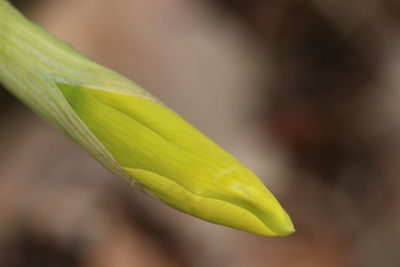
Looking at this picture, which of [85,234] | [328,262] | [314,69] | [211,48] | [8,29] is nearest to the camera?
[8,29]

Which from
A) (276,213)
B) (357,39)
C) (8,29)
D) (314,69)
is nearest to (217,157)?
(276,213)

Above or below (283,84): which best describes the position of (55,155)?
below

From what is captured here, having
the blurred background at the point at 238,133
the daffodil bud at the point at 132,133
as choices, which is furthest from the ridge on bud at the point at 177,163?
the blurred background at the point at 238,133

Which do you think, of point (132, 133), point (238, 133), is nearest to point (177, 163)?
point (132, 133)

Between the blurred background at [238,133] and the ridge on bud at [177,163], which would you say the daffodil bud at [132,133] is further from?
the blurred background at [238,133]

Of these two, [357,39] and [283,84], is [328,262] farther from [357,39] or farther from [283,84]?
[357,39]

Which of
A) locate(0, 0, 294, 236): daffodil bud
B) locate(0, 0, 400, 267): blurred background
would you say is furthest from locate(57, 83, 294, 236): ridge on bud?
locate(0, 0, 400, 267): blurred background

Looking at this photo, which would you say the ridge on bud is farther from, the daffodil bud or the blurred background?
the blurred background

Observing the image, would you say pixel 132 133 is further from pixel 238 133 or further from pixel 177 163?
pixel 238 133
